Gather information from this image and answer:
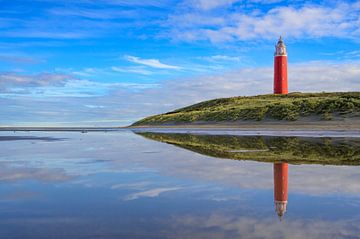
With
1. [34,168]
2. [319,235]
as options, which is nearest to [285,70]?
[34,168]

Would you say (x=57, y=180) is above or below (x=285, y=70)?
below

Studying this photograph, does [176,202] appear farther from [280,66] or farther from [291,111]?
[280,66]

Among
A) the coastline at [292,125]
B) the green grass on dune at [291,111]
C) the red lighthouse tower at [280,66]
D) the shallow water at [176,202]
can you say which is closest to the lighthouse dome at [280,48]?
the red lighthouse tower at [280,66]

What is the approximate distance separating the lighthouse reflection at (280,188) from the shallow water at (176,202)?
9cm

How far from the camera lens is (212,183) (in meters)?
7.92

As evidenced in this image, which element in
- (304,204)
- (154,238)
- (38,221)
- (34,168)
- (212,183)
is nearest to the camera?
(154,238)

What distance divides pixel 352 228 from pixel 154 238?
2.28 metres

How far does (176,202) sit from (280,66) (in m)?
62.1

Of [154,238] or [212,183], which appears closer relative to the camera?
[154,238]

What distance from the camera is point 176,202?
6.13m

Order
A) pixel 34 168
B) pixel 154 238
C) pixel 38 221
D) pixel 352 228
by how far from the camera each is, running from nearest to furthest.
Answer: pixel 154 238, pixel 352 228, pixel 38 221, pixel 34 168

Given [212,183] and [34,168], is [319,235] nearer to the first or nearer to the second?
[212,183]

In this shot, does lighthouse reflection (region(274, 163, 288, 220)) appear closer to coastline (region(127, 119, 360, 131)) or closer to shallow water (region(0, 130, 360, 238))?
shallow water (region(0, 130, 360, 238))

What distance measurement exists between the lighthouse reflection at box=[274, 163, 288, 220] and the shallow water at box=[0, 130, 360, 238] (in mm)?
93
